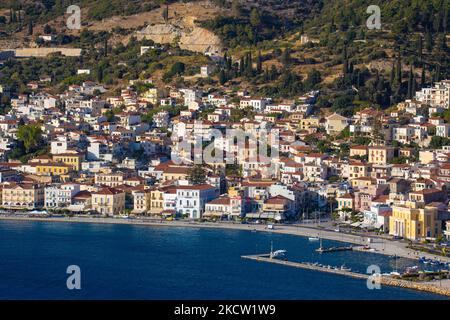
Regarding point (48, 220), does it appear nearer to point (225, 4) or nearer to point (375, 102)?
point (375, 102)

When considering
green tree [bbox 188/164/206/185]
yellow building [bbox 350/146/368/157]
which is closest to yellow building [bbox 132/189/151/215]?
A: green tree [bbox 188/164/206/185]

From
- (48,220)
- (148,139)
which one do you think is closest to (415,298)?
(48,220)

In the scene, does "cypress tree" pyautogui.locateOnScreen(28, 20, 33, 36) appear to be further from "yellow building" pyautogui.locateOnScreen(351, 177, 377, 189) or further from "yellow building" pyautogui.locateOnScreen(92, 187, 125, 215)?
"yellow building" pyautogui.locateOnScreen(351, 177, 377, 189)

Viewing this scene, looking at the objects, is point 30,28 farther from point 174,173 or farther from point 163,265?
point 163,265

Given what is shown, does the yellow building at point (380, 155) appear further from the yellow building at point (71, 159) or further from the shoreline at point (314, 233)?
the yellow building at point (71, 159)

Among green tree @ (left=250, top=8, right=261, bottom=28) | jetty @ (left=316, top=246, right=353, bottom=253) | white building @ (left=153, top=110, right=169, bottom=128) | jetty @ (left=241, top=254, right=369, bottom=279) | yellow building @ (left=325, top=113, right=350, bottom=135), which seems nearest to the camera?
jetty @ (left=241, top=254, right=369, bottom=279)
